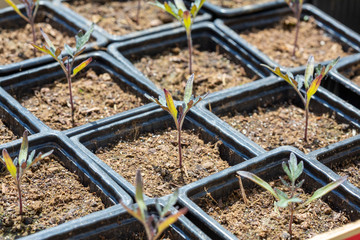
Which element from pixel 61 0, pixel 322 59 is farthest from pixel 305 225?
pixel 61 0

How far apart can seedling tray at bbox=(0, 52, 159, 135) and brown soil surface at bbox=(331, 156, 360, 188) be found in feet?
2.44

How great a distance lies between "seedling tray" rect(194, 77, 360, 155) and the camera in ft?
7.25

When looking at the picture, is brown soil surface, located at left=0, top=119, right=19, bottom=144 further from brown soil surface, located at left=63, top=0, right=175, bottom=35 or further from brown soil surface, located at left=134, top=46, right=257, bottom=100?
brown soil surface, located at left=63, top=0, right=175, bottom=35

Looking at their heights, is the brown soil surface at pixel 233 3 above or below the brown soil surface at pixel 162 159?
above

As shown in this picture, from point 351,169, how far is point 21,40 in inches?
66.0

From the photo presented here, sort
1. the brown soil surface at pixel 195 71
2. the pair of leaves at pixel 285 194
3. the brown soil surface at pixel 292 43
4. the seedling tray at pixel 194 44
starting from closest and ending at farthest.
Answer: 1. the pair of leaves at pixel 285 194
2. the brown soil surface at pixel 195 71
3. the seedling tray at pixel 194 44
4. the brown soil surface at pixel 292 43

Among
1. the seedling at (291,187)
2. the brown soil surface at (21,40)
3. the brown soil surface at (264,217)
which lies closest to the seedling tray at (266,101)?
the brown soil surface at (264,217)

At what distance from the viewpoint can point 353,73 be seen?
2.58 meters

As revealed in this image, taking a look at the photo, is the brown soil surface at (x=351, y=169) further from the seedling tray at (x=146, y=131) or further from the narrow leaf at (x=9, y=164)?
the narrow leaf at (x=9, y=164)

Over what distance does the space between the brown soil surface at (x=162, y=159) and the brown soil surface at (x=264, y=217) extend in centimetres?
16

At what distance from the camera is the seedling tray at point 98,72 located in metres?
2.32

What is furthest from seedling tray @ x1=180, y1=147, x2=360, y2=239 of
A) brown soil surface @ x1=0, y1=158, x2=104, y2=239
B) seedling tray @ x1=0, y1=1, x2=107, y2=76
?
seedling tray @ x1=0, y1=1, x2=107, y2=76

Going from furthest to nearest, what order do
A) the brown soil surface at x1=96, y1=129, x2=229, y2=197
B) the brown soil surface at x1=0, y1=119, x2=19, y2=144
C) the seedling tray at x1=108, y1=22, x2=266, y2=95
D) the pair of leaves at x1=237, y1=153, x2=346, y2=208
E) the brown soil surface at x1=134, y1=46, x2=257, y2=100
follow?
the seedling tray at x1=108, y1=22, x2=266, y2=95 → the brown soil surface at x1=134, y1=46, x2=257, y2=100 → the brown soil surface at x1=0, y1=119, x2=19, y2=144 → the brown soil surface at x1=96, y1=129, x2=229, y2=197 → the pair of leaves at x1=237, y1=153, x2=346, y2=208

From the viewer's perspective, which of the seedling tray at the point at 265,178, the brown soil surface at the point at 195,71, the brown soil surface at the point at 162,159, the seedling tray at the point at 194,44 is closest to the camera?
the seedling tray at the point at 265,178
